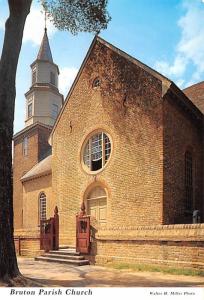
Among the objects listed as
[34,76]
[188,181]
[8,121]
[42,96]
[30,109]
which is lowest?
[188,181]

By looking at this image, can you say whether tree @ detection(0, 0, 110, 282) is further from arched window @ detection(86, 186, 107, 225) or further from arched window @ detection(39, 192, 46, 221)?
arched window @ detection(39, 192, 46, 221)

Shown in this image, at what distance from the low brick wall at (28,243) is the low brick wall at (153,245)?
10.0ft

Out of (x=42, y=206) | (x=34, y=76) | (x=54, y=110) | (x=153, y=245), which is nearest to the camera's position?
(x=153, y=245)

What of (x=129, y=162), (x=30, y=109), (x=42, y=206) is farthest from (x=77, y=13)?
(x=30, y=109)

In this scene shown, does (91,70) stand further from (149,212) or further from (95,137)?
(149,212)

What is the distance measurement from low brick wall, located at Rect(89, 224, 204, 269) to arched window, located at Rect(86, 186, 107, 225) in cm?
206

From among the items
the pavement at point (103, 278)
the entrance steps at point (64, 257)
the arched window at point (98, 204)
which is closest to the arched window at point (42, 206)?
the arched window at point (98, 204)

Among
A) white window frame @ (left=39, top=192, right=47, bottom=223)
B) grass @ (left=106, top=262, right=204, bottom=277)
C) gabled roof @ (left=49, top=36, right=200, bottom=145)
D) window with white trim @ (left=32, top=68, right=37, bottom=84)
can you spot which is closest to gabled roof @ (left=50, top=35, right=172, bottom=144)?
gabled roof @ (left=49, top=36, right=200, bottom=145)

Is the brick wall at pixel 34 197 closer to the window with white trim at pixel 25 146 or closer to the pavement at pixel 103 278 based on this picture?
the window with white trim at pixel 25 146

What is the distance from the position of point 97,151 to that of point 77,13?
17.1 ft

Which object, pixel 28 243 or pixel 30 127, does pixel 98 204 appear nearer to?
pixel 28 243

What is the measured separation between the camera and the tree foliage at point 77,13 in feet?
32.1

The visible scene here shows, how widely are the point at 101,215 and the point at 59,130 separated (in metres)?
3.91

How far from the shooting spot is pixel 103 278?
855 centimetres
